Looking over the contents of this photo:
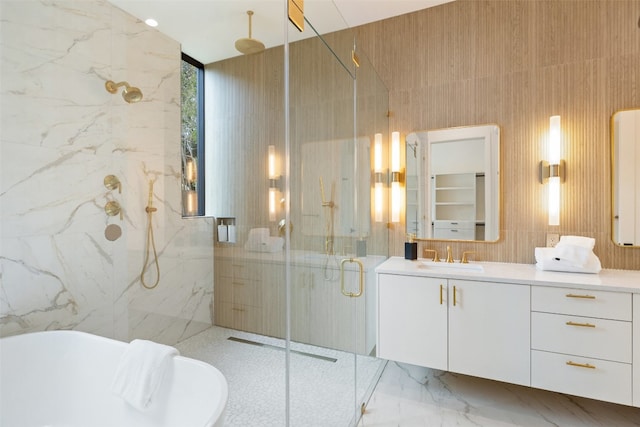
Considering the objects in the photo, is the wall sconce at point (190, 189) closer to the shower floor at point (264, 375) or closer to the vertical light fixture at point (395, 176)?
the shower floor at point (264, 375)

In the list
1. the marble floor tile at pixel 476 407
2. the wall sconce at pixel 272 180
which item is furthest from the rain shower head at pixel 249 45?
the marble floor tile at pixel 476 407

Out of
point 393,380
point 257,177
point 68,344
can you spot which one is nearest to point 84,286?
point 68,344

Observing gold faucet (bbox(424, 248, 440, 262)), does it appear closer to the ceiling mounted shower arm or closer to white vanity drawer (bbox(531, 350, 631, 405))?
white vanity drawer (bbox(531, 350, 631, 405))

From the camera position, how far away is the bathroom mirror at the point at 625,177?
2141 mm

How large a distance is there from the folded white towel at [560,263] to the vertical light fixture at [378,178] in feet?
3.67

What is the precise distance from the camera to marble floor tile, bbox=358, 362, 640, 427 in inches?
76.6

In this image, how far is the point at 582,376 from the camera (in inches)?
72.4

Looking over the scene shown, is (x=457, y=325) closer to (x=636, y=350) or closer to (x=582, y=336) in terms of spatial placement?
(x=582, y=336)

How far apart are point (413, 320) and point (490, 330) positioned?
465mm

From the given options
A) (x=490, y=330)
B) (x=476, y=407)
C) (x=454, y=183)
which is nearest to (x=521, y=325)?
(x=490, y=330)

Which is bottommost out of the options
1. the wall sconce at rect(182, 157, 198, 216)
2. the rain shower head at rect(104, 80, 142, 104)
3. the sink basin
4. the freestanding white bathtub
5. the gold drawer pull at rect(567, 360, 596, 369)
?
the gold drawer pull at rect(567, 360, 596, 369)

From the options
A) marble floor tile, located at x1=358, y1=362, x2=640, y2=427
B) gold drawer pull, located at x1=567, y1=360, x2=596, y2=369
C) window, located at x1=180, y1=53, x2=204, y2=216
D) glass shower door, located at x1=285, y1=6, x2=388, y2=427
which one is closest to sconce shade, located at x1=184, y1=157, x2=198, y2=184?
window, located at x1=180, y1=53, x2=204, y2=216

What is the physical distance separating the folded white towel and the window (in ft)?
7.22

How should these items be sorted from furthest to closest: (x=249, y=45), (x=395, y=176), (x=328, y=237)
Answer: (x=395, y=176) < (x=328, y=237) < (x=249, y=45)
